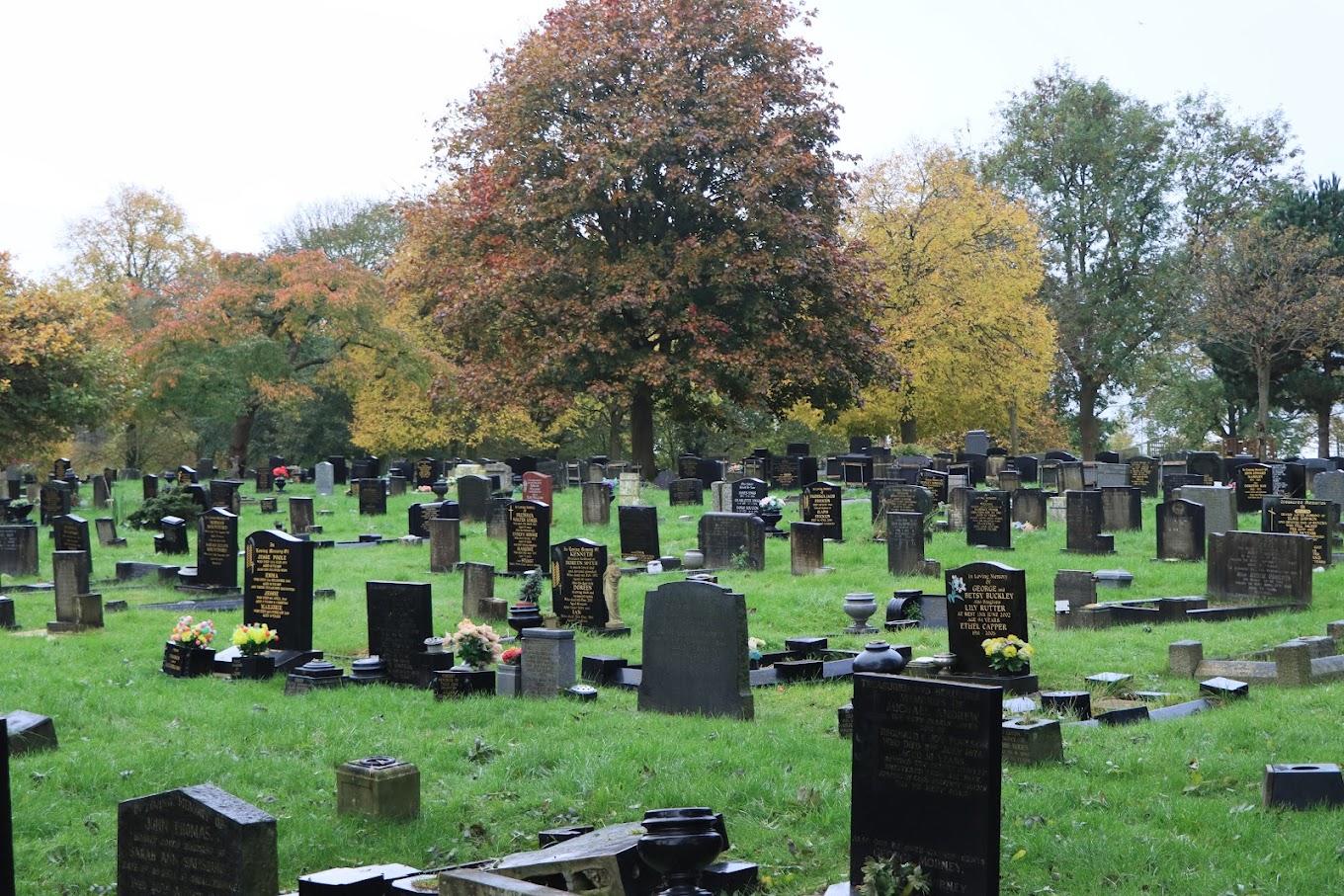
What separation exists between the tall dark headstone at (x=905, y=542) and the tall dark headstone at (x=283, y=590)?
8.40 m

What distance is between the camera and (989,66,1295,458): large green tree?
5412 cm

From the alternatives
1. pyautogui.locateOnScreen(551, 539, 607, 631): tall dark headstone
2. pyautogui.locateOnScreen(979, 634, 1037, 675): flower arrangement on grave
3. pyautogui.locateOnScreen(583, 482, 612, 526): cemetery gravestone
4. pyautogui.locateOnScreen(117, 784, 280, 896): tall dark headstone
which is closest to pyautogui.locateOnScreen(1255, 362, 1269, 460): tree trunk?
pyautogui.locateOnScreen(583, 482, 612, 526): cemetery gravestone

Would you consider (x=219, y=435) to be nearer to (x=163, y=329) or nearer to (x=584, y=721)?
(x=163, y=329)

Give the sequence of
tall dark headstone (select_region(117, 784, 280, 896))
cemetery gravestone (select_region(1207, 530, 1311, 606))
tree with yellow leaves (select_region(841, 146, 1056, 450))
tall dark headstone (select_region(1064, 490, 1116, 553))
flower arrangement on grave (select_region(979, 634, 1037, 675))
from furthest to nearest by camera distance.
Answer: tree with yellow leaves (select_region(841, 146, 1056, 450)) → tall dark headstone (select_region(1064, 490, 1116, 553)) → cemetery gravestone (select_region(1207, 530, 1311, 606)) → flower arrangement on grave (select_region(979, 634, 1037, 675)) → tall dark headstone (select_region(117, 784, 280, 896))

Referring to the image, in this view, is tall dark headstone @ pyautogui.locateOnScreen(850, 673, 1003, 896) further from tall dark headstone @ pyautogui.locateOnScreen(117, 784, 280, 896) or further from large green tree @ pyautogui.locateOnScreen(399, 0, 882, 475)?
large green tree @ pyautogui.locateOnScreen(399, 0, 882, 475)

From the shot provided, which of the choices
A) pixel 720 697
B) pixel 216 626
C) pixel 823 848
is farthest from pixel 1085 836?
pixel 216 626

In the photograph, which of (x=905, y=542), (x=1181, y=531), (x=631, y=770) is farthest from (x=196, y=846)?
(x=1181, y=531)

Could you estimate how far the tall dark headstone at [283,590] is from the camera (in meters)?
14.5

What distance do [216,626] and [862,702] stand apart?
11.1 meters

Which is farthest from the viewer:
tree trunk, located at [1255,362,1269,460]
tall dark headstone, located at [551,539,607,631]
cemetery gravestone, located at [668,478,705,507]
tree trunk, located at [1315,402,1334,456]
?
tree trunk, located at [1315,402,1334,456]

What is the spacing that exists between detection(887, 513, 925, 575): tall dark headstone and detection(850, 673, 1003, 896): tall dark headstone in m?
12.4

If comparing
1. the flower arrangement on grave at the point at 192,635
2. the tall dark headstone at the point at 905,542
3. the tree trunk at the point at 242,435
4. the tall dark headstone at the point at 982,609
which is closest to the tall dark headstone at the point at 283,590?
the flower arrangement on grave at the point at 192,635

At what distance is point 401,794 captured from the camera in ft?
27.8

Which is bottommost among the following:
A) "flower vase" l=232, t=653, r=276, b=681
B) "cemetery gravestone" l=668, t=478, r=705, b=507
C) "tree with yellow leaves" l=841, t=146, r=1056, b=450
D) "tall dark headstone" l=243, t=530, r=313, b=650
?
"flower vase" l=232, t=653, r=276, b=681
